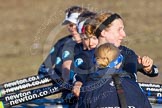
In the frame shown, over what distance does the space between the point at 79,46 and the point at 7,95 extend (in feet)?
3.33

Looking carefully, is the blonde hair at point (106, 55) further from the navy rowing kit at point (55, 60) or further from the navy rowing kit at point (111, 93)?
the navy rowing kit at point (55, 60)

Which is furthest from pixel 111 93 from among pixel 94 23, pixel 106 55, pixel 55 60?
pixel 55 60

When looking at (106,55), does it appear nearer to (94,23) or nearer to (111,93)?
(111,93)

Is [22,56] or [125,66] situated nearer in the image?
[125,66]

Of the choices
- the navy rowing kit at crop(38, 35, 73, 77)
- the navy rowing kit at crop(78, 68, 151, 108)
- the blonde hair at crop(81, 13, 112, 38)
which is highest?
the navy rowing kit at crop(38, 35, 73, 77)

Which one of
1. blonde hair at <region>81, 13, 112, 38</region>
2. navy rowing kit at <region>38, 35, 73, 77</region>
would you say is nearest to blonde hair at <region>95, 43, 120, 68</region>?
blonde hair at <region>81, 13, 112, 38</region>

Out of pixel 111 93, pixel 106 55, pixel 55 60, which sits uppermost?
pixel 55 60

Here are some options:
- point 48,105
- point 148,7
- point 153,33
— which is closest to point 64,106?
point 48,105

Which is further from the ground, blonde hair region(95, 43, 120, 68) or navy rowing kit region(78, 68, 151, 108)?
blonde hair region(95, 43, 120, 68)

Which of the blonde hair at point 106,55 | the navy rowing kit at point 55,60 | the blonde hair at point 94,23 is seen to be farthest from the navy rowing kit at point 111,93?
the navy rowing kit at point 55,60

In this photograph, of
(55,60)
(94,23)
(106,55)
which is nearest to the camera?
(106,55)

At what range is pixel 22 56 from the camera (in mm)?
19938

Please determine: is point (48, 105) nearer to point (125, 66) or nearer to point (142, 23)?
point (125, 66)

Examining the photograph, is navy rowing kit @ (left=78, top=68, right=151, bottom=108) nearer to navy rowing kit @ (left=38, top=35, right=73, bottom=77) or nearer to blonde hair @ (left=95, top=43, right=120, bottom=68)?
blonde hair @ (left=95, top=43, right=120, bottom=68)
